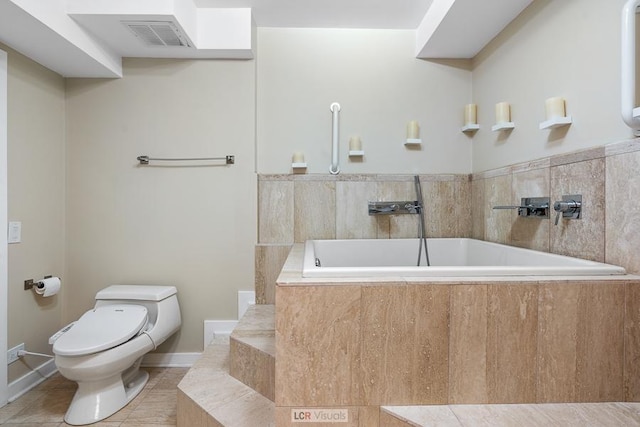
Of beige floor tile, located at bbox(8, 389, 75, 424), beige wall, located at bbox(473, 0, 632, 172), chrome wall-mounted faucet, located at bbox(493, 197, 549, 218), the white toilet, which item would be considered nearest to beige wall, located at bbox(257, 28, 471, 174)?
beige wall, located at bbox(473, 0, 632, 172)

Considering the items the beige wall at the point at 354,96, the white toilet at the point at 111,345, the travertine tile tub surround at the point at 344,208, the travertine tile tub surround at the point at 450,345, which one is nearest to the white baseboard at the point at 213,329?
the white toilet at the point at 111,345

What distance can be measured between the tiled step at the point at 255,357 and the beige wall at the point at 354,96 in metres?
1.15

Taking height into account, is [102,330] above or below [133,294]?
below

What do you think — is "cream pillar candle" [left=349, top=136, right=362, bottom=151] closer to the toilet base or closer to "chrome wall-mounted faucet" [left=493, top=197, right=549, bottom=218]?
"chrome wall-mounted faucet" [left=493, top=197, right=549, bottom=218]

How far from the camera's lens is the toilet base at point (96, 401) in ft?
5.53

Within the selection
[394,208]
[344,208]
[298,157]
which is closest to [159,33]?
[298,157]

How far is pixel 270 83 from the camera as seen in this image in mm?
2410

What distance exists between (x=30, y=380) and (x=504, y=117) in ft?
10.7

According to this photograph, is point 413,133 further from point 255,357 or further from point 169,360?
point 169,360

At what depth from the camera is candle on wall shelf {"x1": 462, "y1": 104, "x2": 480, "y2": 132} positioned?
2.35 meters

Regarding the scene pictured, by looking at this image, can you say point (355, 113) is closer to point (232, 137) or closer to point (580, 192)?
point (232, 137)

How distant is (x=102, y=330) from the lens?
1776 mm

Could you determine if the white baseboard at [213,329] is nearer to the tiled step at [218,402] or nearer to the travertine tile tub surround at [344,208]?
the travertine tile tub surround at [344,208]

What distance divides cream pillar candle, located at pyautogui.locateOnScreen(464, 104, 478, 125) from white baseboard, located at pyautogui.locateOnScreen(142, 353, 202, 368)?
2.56m
